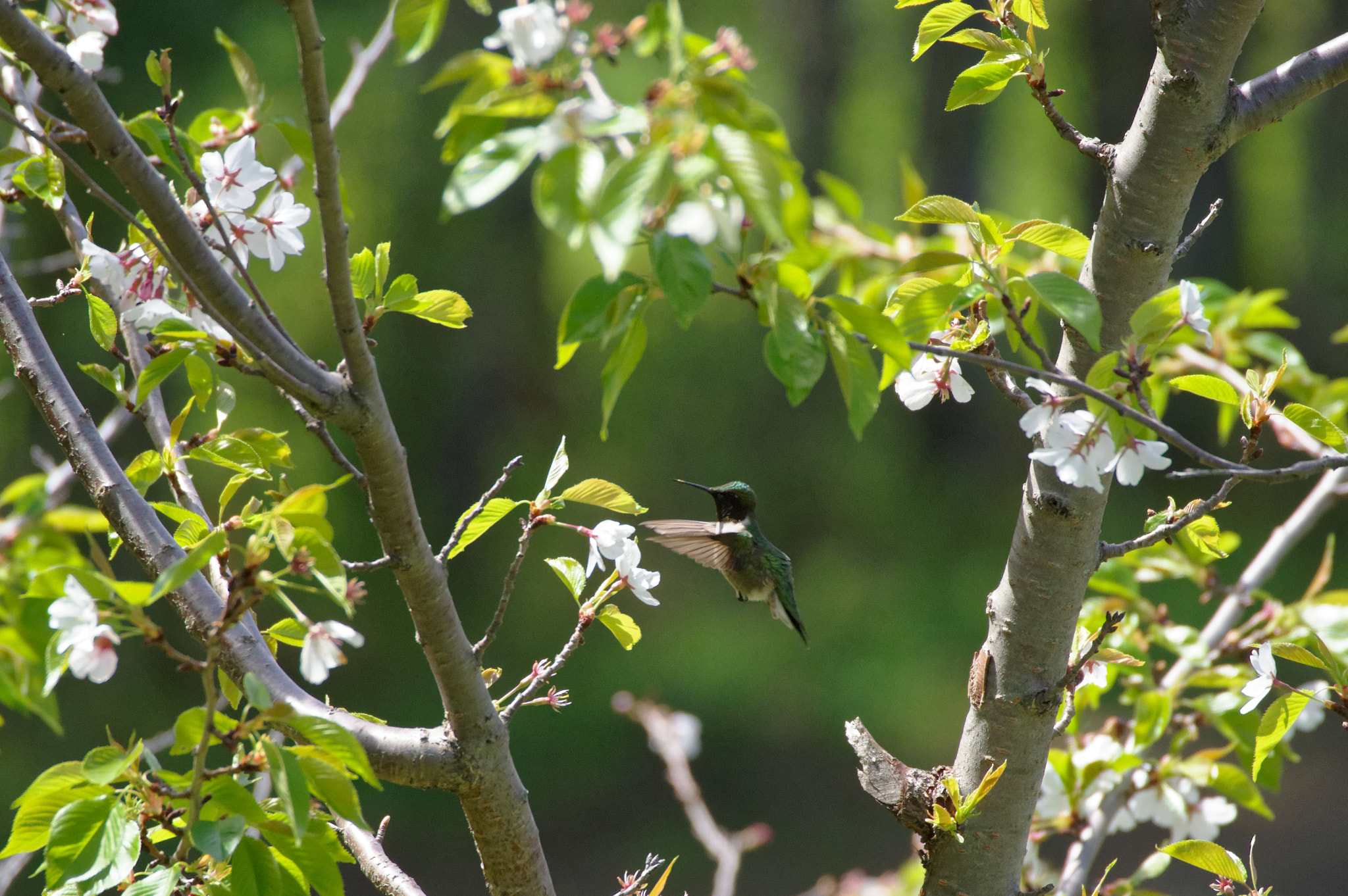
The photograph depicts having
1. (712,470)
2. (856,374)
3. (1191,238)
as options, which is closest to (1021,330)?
(856,374)

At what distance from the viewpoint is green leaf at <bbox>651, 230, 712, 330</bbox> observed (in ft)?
1.52

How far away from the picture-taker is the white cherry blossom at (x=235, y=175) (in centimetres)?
75

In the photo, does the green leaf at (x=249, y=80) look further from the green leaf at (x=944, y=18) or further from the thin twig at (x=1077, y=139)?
the thin twig at (x=1077, y=139)

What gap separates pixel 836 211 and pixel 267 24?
3.36 m

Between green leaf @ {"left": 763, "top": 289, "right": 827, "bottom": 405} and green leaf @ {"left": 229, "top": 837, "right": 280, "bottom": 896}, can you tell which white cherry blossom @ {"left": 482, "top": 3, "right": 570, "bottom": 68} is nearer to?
green leaf @ {"left": 763, "top": 289, "right": 827, "bottom": 405}

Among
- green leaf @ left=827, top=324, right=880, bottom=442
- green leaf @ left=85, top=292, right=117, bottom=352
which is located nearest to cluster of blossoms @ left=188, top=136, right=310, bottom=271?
green leaf @ left=85, top=292, right=117, bottom=352

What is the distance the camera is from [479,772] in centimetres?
79

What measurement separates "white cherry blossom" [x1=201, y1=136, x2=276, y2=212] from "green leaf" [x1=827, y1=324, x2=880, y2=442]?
1.58ft

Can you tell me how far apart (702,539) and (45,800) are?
0.90 metres

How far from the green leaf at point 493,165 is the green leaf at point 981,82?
1.55ft

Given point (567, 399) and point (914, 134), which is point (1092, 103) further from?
point (567, 399)

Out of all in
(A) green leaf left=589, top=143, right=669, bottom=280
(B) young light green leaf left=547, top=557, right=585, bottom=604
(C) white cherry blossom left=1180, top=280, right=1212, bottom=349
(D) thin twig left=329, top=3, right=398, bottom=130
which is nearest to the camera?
(A) green leaf left=589, top=143, right=669, bottom=280

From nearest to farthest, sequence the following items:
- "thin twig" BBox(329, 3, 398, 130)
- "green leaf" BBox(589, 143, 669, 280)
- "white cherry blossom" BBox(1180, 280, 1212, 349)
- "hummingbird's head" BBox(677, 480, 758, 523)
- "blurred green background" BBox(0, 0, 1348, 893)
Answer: "green leaf" BBox(589, 143, 669, 280), "white cherry blossom" BBox(1180, 280, 1212, 349), "thin twig" BBox(329, 3, 398, 130), "hummingbird's head" BBox(677, 480, 758, 523), "blurred green background" BBox(0, 0, 1348, 893)

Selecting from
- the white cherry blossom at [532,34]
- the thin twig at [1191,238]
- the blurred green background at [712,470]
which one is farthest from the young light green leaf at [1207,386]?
the blurred green background at [712,470]
